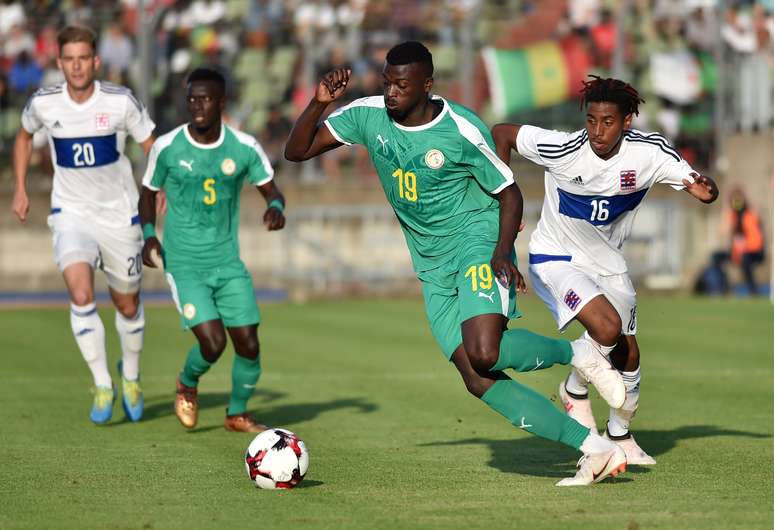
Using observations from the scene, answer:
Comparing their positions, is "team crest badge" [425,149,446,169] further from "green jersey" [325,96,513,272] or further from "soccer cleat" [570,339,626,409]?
"soccer cleat" [570,339,626,409]

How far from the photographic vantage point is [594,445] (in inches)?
292

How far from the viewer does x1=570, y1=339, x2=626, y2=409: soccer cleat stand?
7.63 meters

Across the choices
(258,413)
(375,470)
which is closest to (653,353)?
(258,413)

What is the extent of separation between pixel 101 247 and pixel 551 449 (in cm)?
386

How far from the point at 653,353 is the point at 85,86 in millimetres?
7642

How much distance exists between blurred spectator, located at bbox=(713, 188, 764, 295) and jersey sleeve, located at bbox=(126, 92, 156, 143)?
1605cm

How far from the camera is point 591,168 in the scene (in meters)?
8.54

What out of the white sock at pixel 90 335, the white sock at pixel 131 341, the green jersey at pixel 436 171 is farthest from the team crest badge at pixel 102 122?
the green jersey at pixel 436 171

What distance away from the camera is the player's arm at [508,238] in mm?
7250

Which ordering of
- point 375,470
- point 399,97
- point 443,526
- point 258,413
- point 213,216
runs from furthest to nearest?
point 258,413, point 213,216, point 375,470, point 399,97, point 443,526

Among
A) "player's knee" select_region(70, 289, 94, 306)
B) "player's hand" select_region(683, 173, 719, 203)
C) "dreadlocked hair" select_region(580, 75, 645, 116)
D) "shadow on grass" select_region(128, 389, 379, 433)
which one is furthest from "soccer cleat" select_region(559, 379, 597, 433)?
"player's knee" select_region(70, 289, 94, 306)

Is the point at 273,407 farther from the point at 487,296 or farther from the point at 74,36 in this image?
the point at 487,296

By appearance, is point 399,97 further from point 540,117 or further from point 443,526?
point 540,117

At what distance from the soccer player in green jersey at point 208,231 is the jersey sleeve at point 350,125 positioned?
213cm
